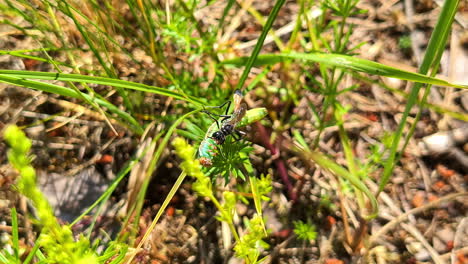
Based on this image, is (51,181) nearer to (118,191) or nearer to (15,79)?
(118,191)

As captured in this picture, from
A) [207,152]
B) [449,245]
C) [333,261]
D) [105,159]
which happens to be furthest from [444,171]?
[105,159]

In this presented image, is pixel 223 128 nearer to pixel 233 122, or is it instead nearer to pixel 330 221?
pixel 233 122

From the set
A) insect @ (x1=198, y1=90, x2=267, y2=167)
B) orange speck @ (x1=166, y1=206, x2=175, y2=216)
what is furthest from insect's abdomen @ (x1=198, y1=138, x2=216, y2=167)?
orange speck @ (x1=166, y1=206, x2=175, y2=216)

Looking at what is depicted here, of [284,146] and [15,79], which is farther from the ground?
[15,79]

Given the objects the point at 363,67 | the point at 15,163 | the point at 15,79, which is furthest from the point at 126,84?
the point at 363,67

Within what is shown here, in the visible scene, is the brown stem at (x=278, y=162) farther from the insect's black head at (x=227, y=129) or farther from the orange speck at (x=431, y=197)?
the orange speck at (x=431, y=197)
